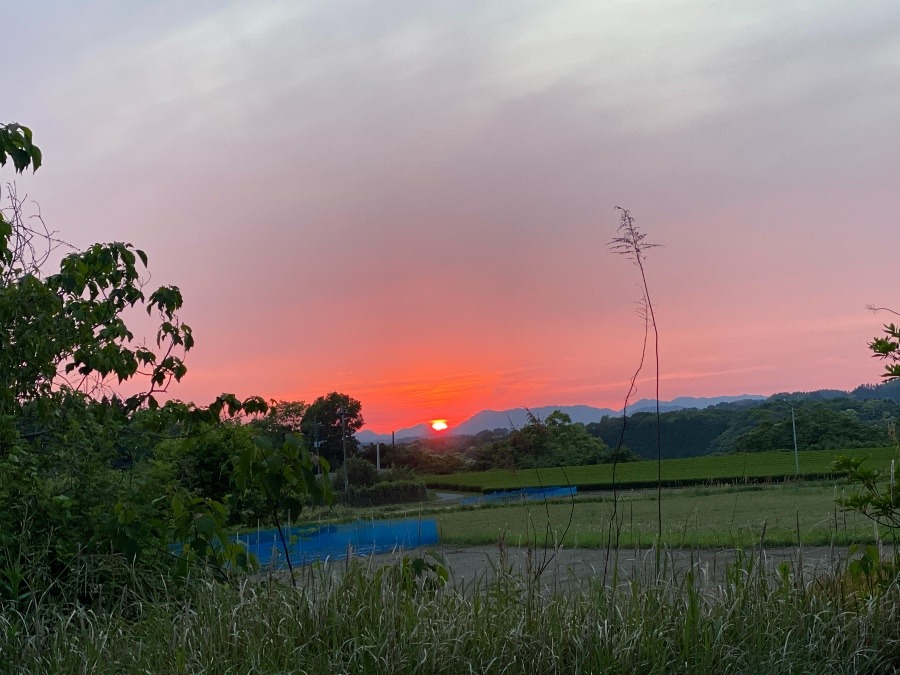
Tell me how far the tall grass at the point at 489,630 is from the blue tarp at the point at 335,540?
313mm

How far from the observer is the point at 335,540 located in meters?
7.82

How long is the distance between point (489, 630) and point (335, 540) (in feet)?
14.4

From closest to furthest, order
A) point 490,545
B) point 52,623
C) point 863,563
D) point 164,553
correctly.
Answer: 1. point 863,563
2. point 52,623
3. point 164,553
4. point 490,545

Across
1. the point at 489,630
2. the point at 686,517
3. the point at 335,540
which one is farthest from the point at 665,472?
the point at 489,630

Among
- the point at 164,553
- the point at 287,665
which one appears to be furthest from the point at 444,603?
the point at 164,553

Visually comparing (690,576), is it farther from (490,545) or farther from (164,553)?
(490,545)

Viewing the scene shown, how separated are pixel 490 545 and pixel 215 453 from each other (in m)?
3.61

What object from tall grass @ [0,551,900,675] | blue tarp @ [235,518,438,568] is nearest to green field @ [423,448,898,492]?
blue tarp @ [235,518,438,568]

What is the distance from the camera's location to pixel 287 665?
3441 mm

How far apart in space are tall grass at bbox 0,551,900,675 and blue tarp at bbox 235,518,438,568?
0.31m

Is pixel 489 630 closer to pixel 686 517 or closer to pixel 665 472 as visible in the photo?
pixel 686 517

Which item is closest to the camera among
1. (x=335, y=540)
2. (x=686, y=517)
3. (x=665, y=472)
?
(x=335, y=540)

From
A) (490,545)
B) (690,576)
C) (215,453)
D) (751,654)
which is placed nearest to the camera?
(751,654)

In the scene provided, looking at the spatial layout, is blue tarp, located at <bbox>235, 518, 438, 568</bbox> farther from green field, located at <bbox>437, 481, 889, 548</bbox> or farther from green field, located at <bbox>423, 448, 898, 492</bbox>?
green field, located at <bbox>423, 448, 898, 492</bbox>
